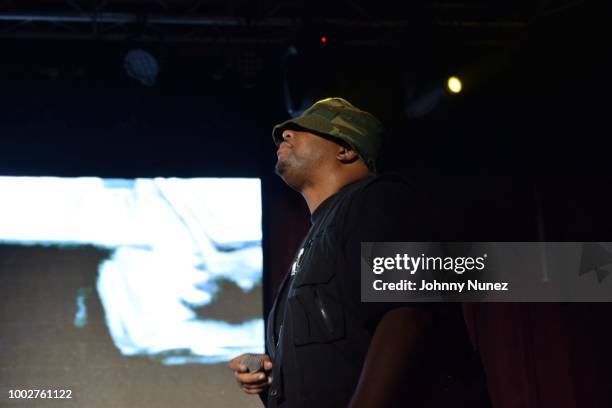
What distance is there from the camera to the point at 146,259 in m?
4.32

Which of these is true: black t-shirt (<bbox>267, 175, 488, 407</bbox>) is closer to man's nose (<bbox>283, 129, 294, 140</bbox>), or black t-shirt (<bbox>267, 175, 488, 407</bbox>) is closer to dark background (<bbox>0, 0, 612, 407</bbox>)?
man's nose (<bbox>283, 129, 294, 140</bbox>)

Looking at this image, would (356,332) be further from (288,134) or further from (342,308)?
(288,134)

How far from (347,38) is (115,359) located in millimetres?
2561

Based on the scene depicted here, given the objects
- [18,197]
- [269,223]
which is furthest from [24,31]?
[269,223]

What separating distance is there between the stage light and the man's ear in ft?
7.74

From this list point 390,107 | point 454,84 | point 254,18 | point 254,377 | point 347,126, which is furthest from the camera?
point 390,107

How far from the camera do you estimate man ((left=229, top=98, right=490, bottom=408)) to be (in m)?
1.20

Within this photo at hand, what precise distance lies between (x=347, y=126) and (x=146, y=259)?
9.34 ft

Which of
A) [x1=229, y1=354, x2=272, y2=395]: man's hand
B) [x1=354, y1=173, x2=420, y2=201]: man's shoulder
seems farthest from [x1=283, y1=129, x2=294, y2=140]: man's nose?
[x1=229, y1=354, x2=272, y2=395]: man's hand

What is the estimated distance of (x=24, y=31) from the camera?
14.6ft

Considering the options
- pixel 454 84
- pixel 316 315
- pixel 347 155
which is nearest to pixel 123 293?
pixel 454 84

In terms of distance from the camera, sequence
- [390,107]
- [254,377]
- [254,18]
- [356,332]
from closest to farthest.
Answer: [356,332] < [254,377] < [254,18] < [390,107]

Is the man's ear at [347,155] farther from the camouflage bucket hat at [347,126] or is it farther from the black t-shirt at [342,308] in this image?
the black t-shirt at [342,308]

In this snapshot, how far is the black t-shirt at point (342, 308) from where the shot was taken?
50.8 inches
